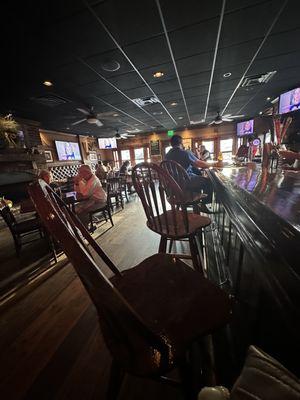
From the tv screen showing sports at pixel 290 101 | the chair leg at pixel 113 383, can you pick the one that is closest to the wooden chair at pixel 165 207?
the chair leg at pixel 113 383

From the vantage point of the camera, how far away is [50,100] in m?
4.65

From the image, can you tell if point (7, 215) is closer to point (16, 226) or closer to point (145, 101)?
point (16, 226)

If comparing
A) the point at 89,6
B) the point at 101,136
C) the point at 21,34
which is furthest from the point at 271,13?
the point at 101,136

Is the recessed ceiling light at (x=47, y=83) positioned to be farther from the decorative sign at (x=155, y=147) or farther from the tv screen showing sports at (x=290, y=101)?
the decorative sign at (x=155, y=147)

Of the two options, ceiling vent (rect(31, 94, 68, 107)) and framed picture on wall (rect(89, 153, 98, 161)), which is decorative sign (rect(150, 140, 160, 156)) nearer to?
framed picture on wall (rect(89, 153, 98, 161))

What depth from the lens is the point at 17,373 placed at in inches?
46.8

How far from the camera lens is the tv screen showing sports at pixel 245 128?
31.0 feet

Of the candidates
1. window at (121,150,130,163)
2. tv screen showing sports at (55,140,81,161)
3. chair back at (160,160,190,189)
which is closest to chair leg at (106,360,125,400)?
chair back at (160,160,190,189)

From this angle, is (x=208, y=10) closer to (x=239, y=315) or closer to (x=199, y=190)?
(x=199, y=190)

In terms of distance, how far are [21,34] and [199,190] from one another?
325cm

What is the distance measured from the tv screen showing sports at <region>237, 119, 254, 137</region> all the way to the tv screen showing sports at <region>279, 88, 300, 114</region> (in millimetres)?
3861

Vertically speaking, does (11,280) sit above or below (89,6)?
below

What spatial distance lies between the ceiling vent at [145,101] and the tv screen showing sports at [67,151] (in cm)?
504

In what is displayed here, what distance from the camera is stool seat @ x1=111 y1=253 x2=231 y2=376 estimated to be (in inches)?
24.2
